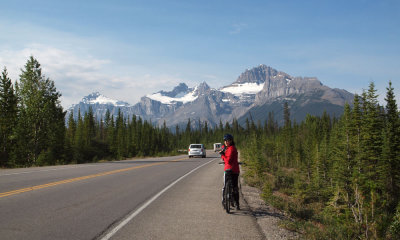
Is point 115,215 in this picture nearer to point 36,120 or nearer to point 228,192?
point 228,192

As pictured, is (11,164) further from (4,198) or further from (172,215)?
(172,215)

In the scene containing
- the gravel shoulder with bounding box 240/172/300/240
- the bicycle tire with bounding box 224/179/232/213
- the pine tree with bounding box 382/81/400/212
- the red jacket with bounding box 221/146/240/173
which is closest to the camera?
the gravel shoulder with bounding box 240/172/300/240

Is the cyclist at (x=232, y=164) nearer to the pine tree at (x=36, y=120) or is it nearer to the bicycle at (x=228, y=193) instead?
the bicycle at (x=228, y=193)

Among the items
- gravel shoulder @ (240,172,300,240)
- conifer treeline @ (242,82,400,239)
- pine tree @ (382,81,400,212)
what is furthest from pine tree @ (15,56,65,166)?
pine tree @ (382,81,400,212)

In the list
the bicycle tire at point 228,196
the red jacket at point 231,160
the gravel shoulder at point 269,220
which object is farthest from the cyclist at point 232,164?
the gravel shoulder at point 269,220

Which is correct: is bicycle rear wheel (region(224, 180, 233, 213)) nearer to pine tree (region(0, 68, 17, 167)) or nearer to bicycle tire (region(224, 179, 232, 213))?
bicycle tire (region(224, 179, 232, 213))

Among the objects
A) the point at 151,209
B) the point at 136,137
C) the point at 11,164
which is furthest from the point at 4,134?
the point at 136,137

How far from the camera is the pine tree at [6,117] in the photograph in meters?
30.9

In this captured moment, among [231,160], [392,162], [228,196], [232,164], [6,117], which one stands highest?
[6,117]

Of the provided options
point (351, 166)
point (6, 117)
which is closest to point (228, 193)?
point (351, 166)

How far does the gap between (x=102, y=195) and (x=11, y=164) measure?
2486 centimetres

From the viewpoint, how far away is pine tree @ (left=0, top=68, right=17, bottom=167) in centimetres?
3088

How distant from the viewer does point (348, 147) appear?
81.5 ft

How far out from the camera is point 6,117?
3269cm
